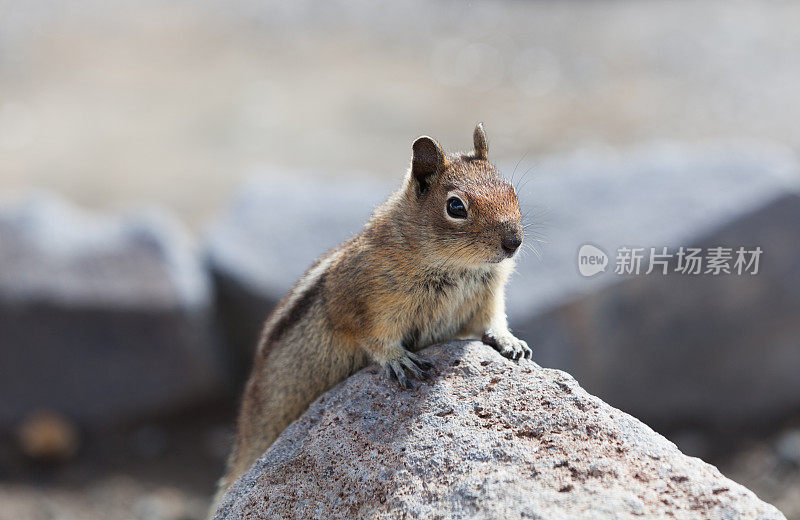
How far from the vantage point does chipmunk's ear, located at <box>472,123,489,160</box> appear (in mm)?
3568

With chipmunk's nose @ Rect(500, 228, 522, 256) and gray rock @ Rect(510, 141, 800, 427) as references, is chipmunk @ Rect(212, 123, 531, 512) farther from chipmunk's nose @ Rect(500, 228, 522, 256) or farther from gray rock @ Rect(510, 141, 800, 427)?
gray rock @ Rect(510, 141, 800, 427)

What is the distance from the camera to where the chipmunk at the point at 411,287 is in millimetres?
3264

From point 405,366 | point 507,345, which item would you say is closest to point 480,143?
point 507,345

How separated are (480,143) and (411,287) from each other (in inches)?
26.7

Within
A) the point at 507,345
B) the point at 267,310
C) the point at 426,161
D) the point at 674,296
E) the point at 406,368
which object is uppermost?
the point at 426,161

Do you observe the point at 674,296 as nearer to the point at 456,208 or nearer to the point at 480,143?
the point at 480,143

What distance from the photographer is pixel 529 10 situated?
48.6ft

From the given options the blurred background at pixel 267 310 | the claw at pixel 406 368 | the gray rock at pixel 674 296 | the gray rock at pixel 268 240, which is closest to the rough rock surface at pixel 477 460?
the claw at pixel 406 368

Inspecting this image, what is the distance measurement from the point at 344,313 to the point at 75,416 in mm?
3884

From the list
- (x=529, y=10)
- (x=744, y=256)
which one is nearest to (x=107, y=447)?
(x=744, y=256)

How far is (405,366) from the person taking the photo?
3217 millimetres

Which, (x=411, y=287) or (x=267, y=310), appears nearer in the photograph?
(x=411, y=287)

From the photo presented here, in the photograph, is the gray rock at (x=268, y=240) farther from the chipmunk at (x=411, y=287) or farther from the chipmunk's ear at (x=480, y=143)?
the chipmunk's ear at (x=480, y=143)

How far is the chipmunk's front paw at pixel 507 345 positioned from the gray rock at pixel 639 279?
2.24m
